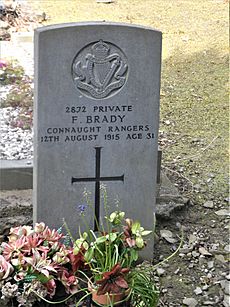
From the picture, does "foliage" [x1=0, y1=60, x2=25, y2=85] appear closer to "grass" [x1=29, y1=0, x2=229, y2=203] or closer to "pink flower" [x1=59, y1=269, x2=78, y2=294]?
"grass" [x1=29, y1=0, x2=229, y2=203]

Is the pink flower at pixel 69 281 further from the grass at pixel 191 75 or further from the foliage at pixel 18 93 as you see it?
the foliage at pixel 18 93

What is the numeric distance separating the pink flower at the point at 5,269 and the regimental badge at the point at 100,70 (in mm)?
995

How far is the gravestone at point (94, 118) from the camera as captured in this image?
369 cm

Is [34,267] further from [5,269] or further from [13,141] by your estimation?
[13,141]

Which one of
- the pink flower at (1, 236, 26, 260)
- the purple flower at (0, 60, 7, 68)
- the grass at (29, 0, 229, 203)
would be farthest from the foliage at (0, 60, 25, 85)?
the pink flower at (1, 236, 26, 260)

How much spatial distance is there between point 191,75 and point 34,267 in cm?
505

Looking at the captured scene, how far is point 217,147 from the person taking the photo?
6.07 m

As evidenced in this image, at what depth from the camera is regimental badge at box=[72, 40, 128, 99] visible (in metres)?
3.73

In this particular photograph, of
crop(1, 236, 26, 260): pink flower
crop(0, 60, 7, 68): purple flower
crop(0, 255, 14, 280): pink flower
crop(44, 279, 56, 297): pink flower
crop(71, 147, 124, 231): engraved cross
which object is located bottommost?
crop(44, 279, 56, 297): pink flower

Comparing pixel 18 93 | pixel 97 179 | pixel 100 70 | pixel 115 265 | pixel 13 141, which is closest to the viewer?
pixel 115 265

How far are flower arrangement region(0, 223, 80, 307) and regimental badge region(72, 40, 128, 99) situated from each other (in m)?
0.80

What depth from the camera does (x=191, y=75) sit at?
319 inches

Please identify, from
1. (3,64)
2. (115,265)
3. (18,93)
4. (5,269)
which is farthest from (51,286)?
(3,64)

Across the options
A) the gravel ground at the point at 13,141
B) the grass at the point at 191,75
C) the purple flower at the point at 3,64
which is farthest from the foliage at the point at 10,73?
the grass at the point at 191,75
